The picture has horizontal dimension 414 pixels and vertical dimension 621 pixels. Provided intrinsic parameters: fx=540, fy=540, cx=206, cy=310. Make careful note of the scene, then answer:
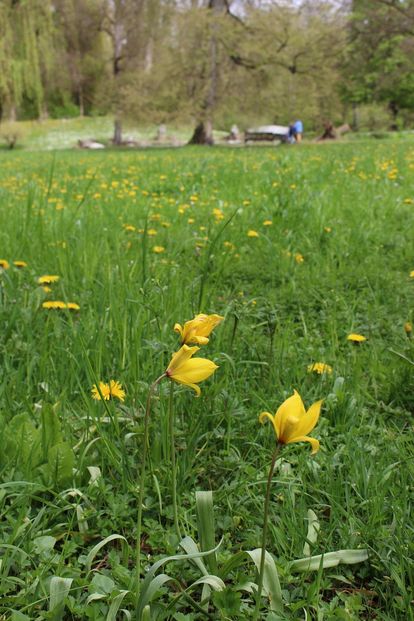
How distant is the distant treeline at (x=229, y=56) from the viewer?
1786 cm

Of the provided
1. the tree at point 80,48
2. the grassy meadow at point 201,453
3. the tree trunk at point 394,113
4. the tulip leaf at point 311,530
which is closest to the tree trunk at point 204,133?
the tree at point 80,48

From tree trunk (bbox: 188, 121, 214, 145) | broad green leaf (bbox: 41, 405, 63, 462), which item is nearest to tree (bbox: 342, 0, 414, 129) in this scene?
tree trunk (bbox: 188, 121, 214, 145)

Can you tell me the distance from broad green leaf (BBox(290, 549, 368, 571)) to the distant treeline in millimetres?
18791

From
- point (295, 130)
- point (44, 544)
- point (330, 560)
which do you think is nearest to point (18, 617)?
point (44, 544)

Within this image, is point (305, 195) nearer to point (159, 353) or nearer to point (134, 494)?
point (159, 353)

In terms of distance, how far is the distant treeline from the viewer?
1786cm

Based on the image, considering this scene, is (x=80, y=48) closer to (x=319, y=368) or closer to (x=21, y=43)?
(x=21, y=43)

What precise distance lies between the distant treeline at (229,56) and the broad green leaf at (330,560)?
18.8 meters

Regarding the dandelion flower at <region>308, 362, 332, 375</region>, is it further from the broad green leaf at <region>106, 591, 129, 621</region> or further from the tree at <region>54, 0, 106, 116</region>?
the tree at <region>54, 0, 106, 116</region>

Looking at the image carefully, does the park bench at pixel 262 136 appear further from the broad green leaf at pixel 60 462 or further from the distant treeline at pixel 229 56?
the broad green leaf at pixel 60 462

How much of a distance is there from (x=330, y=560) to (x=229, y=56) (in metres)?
19.6

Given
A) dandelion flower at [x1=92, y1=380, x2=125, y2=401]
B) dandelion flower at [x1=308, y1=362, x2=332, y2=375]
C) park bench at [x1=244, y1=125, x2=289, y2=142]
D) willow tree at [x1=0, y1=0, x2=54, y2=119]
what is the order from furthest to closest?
park bench at [x1=244, y1=125, x2=289, y2=142] → willow tree at [x1=0, y1=0, x2=54, y2=119] → dandelion flower at [x1=308, y1=362, x2=332, y2=375] → dandelion flower at [x1=92, y1=380, x2=125, y2=401]

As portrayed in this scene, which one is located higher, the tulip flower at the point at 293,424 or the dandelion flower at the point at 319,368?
the tulip flower at the point at 293,424

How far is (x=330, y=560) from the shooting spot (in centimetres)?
96
